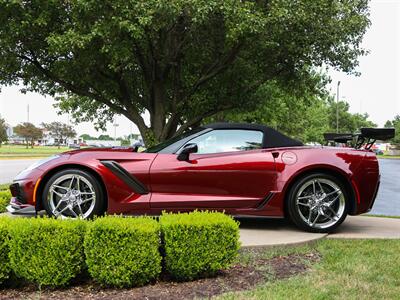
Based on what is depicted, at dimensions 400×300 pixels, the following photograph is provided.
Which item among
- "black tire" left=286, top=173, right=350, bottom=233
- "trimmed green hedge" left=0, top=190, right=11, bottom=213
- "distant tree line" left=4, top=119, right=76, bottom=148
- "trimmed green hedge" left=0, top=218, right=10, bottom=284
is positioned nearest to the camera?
"trimmed green hedge" left=0, top=218, right=10, bottom=284

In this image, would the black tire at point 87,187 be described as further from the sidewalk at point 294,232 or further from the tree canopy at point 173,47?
the tree canopy at point 173,47

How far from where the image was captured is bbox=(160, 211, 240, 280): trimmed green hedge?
3.83 metres

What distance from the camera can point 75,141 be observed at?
97.1 m

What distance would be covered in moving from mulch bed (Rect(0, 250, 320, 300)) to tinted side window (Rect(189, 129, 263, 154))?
176 cm

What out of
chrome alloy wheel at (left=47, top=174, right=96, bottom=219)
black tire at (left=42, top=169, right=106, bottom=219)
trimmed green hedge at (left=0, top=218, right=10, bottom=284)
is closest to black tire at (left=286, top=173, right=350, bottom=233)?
black tire at (left=42, top=169, right=106, bottom=219)

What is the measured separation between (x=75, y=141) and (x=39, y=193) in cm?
9485

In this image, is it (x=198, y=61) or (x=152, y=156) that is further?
(x=198, y=61)

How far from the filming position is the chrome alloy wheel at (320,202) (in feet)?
18.2

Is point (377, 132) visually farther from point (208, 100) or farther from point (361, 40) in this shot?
point (208, 100)

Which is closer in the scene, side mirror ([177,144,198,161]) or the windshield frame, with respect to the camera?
side mirror ([177,144,198,161])

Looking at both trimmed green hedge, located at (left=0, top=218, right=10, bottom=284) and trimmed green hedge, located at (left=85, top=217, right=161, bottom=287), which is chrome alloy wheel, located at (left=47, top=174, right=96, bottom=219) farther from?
trimmed green hedge, located at (left=85, top=217, right=161, bottom=287)

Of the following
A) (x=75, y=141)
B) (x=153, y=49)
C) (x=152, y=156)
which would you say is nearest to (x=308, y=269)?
(x=152, y=156)

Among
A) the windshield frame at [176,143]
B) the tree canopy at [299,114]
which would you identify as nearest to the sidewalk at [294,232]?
the windshield frame at [176,143]

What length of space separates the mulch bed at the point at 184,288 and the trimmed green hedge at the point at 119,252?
123 mm
